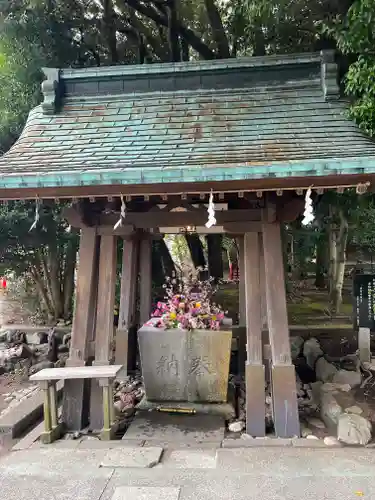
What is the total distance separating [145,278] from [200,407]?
286cm

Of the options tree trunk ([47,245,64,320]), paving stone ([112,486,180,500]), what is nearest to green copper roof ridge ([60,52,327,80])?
paving stone ([112,486,180,500])

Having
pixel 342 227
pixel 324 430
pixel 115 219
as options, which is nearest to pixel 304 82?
pixel 115 219

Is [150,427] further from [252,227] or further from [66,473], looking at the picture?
[252,227]

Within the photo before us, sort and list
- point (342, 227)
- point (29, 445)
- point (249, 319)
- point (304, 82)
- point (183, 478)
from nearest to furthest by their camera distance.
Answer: point (183, 478), point (29, 445), point (249, 319), point (304, 82), point (342, 227)

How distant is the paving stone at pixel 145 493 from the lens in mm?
3333

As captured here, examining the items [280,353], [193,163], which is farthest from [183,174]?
[280,353]

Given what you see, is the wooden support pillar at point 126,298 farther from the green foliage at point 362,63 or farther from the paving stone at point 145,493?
the green foliage at point 362,63

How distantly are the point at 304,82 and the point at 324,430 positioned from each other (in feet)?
13.4

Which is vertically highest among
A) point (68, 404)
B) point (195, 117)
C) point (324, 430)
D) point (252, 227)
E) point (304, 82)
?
point (304, 82)

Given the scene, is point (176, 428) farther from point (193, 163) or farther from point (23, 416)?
point (193, 163)

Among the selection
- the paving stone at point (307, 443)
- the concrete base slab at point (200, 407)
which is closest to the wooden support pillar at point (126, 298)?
the concrete base slab at point (200, 407)

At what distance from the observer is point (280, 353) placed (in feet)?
14.9

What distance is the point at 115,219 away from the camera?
4996 mm

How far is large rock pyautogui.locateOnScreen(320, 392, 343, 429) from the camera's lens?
465 centimetres
